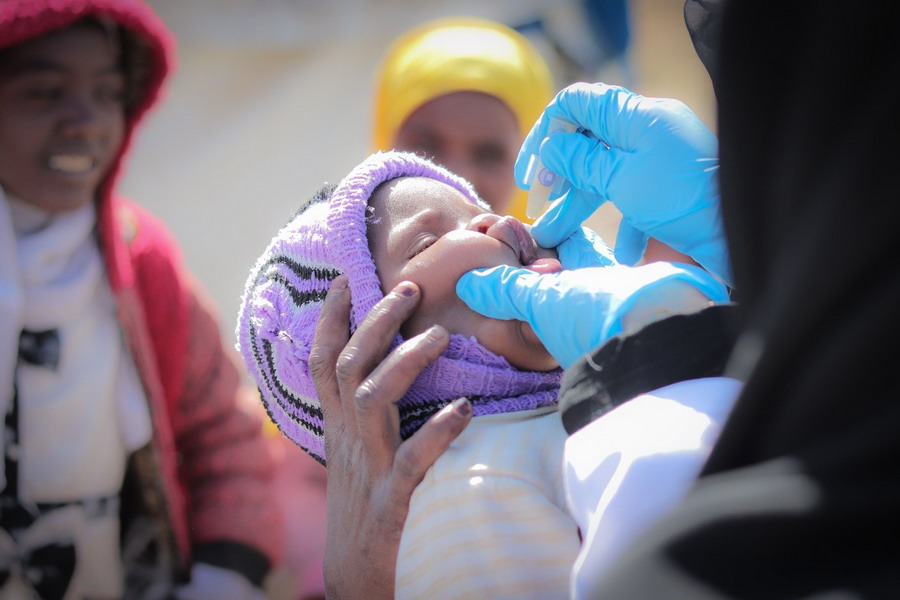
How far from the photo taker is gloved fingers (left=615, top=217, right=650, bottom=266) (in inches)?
59.1

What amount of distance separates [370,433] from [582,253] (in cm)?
52

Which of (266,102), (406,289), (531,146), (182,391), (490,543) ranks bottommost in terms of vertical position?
(182,391)

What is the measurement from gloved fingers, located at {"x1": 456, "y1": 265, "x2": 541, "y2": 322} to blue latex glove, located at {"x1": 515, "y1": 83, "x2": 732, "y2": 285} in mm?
204

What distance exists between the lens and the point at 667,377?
0.98 m

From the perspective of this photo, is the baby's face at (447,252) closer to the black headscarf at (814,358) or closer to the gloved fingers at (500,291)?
the gloved fingers at (500,291)

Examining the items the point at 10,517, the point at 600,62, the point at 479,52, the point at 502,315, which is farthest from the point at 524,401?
the point at 600,62

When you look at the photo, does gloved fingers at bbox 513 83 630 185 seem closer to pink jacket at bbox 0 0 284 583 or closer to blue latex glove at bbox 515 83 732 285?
blue latex glove at bbox 515 83 732 285

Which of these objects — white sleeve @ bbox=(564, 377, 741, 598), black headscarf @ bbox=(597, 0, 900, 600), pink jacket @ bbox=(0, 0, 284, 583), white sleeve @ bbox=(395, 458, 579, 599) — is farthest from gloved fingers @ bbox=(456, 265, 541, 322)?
pink jacket @ bbox=(0, 0, 284, 583)

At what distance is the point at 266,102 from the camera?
6.51 m

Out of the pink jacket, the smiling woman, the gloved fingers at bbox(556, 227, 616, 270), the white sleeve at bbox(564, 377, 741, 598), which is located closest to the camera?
the white sleeve at bbox(564, 377, 741, 598)

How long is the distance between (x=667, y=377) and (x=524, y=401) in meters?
0.51

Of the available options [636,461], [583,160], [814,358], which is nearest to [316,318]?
[583,160]

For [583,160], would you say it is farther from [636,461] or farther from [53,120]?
[53,120]

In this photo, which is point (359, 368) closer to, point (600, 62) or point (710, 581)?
point (710, 581)
